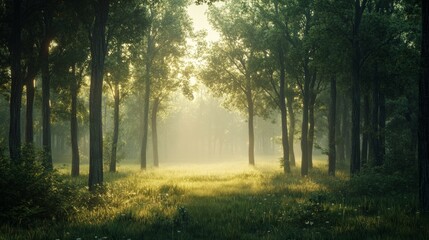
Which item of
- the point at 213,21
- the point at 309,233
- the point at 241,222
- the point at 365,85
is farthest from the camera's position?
the point at 213,21

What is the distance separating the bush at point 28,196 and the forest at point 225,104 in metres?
0.04

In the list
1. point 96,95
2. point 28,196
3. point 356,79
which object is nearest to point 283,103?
point 356,79

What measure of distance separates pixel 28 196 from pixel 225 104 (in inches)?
1299

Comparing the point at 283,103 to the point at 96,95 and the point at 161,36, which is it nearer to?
the point at 161,36

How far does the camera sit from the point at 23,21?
16.5m

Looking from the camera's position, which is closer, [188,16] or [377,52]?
[377,52]

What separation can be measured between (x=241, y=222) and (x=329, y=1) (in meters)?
13.9

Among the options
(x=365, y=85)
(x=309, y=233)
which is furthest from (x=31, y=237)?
(x=365, y=85)

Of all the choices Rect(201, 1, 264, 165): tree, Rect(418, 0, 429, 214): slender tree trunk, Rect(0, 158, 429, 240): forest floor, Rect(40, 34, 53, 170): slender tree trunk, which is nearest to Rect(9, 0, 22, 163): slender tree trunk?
Rect(40, 34, 53, 170): slender tree trunk

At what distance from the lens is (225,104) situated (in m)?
42.1

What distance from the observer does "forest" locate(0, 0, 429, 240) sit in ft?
30.7

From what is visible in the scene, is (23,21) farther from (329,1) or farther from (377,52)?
(377,52)

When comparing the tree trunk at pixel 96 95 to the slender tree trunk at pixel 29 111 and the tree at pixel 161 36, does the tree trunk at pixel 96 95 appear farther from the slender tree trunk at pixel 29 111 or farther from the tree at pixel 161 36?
the tree at pixel 161 36

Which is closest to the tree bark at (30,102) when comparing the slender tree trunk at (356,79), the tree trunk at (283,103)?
the tree trunk at (283,103)
